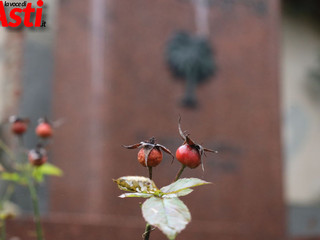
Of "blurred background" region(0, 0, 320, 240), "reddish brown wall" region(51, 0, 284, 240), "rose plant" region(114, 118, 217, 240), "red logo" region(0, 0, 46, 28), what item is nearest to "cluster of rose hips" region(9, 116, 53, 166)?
"rose plant" region(114, 118, 217, 240)

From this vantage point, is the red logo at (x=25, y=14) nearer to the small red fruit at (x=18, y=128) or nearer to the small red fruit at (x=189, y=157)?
the small red fruit at (x=18, y=128)

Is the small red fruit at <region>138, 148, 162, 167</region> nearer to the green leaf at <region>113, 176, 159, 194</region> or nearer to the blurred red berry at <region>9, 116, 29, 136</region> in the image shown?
the green leaf at <region>113, 176, 159, 194</region>

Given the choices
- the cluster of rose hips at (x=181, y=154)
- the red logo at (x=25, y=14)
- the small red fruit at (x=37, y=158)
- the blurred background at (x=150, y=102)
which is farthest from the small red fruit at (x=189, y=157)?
the blurred background at (x=150, y=102)

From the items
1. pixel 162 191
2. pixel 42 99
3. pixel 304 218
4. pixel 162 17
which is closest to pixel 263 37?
pixel 162 17

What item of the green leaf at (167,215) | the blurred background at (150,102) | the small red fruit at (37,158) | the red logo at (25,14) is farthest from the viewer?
the blurred background at (150,102)

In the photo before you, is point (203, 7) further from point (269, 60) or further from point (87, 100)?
point (87, 100)
